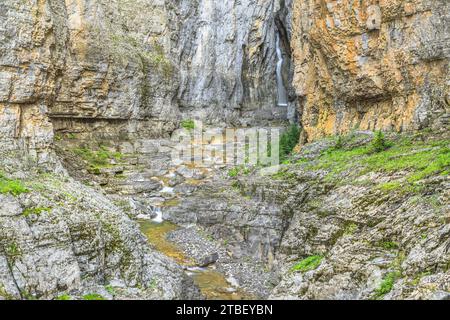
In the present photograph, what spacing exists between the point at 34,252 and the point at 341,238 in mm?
9925

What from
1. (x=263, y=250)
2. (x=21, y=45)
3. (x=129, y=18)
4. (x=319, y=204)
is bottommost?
(x=263, y=250)

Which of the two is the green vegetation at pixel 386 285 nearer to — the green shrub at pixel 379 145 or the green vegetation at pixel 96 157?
the green shrub at pixel 379 145

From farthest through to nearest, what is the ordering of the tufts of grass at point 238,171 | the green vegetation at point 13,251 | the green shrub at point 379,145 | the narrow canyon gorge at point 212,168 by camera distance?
the tufts of grass at point 238,171 → the green shrub at point 379,145 → the narrow canyon gorge at point 212,168 → the green vegetation at point 13,251

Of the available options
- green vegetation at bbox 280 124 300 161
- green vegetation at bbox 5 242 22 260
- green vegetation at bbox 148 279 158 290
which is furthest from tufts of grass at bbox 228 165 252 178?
green vegetation at bbox 5 242 22 260

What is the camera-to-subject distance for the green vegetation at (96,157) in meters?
28.5

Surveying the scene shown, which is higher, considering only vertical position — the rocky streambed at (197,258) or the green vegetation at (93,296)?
the green vegetation at (93,296)

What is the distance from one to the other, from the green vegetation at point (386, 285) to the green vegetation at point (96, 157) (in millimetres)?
22246

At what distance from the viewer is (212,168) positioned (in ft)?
106

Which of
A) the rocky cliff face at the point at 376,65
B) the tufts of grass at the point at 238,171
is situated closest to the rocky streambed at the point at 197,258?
the tufts of grass at the point at 238,171

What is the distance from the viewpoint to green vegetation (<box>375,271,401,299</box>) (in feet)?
32.7

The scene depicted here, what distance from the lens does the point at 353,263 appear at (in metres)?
11.6
